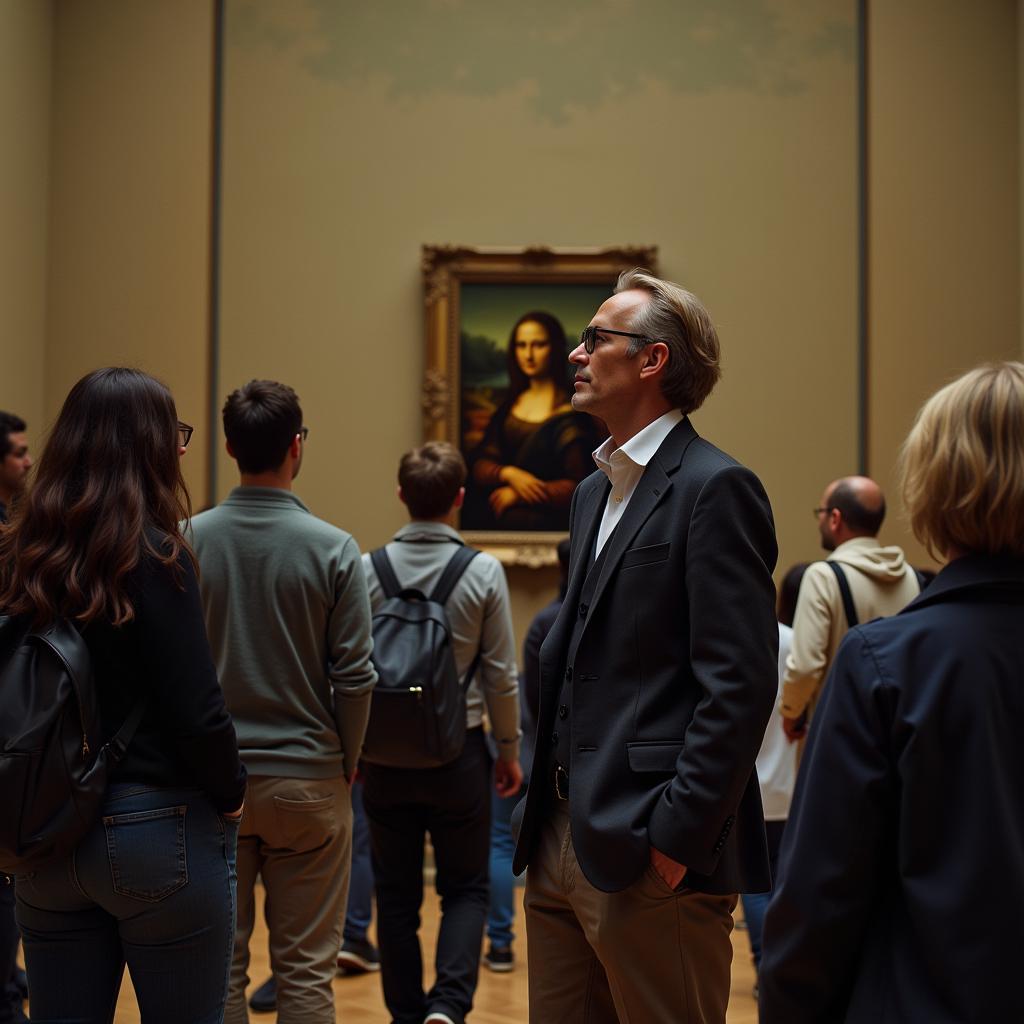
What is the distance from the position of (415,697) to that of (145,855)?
1896 mm

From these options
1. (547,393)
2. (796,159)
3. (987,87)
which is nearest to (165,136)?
(547,393)

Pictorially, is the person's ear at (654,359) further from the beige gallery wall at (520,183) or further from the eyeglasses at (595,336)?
the beige gallery wall at (520,183)

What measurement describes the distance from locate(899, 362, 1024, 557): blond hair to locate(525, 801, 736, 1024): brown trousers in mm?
1071

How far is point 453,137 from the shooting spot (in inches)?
343

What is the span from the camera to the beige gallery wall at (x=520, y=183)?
864cm

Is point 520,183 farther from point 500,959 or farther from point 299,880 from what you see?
point 299,880

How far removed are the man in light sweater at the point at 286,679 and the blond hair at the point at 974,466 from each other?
2.22 m

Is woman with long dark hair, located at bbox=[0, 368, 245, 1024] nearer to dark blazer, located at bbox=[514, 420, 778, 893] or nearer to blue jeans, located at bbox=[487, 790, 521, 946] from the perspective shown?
dark blazer, located at bbox=[514, 420, 778, 893]

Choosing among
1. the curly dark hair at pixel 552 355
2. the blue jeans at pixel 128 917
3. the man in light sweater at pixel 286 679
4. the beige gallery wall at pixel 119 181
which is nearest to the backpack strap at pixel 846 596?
the man in light sweater at pixel 286 679

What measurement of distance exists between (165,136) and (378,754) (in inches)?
228

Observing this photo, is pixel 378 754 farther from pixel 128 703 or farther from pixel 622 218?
pixel 622 218

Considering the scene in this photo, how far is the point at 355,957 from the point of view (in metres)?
5.97

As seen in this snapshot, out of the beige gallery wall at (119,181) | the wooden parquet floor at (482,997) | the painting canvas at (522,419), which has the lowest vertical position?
the wooden parquet floor at (482,997)

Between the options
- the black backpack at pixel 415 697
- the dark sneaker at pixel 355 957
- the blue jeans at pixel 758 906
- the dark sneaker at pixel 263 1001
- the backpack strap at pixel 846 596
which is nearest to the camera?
the black backpack at pixel 415 697
